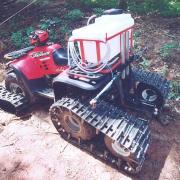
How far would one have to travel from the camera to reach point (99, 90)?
4578 mm

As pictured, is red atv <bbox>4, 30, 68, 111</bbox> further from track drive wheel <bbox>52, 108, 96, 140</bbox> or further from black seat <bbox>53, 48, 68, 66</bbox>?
track drive wheel <bbox>52, 108, 96, 140</bbox>

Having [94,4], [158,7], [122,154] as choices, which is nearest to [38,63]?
[122,154]

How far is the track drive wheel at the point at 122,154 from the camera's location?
4.07 meters

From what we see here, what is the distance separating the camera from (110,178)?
13.8ft

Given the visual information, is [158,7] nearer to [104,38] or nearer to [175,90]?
[175,90]

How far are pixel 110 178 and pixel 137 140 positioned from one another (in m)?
0.71

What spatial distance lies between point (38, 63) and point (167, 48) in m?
3.28

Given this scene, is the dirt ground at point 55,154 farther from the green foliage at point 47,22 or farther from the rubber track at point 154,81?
the green foliage at point 47,22

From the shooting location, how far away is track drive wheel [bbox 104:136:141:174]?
4.07 meters

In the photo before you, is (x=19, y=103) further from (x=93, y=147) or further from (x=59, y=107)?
(x=93, y=147)

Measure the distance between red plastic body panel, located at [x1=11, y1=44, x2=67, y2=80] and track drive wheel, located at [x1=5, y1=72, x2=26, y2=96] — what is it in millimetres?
270

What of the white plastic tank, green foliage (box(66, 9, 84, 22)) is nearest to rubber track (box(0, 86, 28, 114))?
the white plastic tank

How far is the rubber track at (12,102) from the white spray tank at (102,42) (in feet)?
5.43

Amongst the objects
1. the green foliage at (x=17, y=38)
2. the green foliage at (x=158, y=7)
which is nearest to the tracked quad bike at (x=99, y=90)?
the green foliage at (x=17, y=38)
